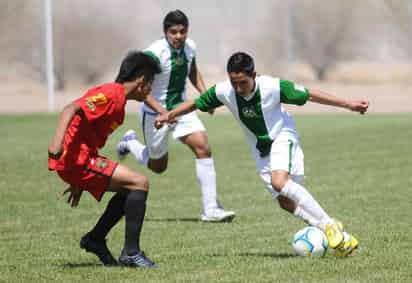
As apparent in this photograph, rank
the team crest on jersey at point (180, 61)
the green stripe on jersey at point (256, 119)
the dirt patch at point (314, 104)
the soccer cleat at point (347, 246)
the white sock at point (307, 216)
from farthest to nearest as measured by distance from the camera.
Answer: the dirt patch at point (314, 104)
the team crest on jersey at point (180, 61)
the green stripe on jersey at point (256, 119)
the white sock at point (307, 216)
the soccer cleat at point (347, 246)

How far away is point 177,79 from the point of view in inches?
435

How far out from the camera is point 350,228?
375 inches

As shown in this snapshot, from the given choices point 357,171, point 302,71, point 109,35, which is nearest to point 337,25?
point 302,71

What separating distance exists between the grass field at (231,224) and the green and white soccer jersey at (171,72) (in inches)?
49.1

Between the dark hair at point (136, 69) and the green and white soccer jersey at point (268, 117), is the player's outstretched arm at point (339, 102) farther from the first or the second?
the dark hair at point (136, 69)

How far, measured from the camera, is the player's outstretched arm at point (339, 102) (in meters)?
7.85

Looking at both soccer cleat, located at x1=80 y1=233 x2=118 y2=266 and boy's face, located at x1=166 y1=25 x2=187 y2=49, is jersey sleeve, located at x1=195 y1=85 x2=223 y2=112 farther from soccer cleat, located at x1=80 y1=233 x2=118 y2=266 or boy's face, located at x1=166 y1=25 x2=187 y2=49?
boy's face, located at x1=166 y1=25 x2=187 y2=49

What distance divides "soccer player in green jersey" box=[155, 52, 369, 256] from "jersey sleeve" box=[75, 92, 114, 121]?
1129 mm

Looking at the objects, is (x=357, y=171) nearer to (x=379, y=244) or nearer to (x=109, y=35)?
(x=379, y=244)

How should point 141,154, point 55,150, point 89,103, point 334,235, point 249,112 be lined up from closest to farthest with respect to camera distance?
point 55,150, point 89,103, point 334,235, point 249,112, point 141,154

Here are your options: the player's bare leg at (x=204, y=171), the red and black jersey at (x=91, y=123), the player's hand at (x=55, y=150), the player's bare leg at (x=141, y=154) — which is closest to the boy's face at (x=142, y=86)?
the red and black jersey at (x=91, y=123)

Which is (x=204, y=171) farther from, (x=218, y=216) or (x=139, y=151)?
(x=139, y=151)

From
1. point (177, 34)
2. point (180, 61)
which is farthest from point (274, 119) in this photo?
point (180, 61)

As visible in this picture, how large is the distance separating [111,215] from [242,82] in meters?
1.43
